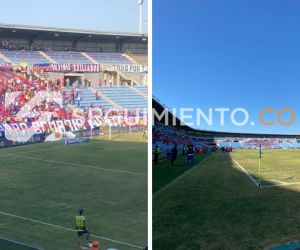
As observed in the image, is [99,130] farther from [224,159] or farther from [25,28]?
[224,159]

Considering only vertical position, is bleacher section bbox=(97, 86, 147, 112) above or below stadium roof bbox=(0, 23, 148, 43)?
below

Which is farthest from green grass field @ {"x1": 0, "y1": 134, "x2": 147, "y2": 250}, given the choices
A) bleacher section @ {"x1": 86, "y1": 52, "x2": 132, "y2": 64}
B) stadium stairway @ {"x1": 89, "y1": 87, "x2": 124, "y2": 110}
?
bleacher section @ {"x1": 86, "y1": 52, "x2": 132, "y2": 64}

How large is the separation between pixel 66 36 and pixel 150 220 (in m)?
20.4

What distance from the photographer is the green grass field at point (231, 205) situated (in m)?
2.79

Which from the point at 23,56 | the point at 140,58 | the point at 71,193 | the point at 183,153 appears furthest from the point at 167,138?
the point at 140,58

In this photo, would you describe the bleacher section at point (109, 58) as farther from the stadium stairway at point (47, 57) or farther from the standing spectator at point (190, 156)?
the standing spectator at point (190, 156)

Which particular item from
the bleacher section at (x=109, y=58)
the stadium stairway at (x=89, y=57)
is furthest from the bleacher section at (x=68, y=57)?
the bleacher section at (x=109, y=58)

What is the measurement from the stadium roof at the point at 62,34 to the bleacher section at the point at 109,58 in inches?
29.2

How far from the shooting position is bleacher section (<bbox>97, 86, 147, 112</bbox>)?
1993 centimetres

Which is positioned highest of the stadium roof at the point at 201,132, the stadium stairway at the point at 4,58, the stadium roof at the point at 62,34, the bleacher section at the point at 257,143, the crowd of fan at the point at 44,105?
the stadium roof at the point at 62,34

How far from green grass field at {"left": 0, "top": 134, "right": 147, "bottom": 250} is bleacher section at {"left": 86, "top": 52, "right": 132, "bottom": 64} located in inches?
330

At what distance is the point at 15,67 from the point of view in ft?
65.9

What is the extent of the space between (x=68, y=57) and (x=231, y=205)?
66.2ft

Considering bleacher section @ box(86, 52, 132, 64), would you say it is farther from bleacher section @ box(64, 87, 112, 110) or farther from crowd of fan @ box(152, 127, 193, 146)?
crowd of fan @ box(152, 127, 193, 146)
